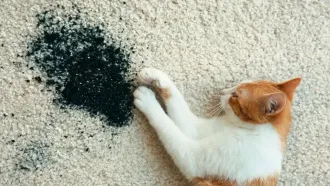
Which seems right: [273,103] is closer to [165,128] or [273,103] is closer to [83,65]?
[165,128]

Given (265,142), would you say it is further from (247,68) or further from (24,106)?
(24,106)

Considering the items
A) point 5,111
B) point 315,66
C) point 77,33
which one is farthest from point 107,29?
point 315,66

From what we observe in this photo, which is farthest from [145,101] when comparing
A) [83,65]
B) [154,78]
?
[83,65]

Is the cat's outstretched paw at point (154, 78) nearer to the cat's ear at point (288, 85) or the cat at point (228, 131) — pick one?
the cat at point (228, 131)

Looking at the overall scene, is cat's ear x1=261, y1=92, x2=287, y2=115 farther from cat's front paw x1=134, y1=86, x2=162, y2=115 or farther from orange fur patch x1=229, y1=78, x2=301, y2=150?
cat's front paw x1=134, y1=86, x2=162, y2=115

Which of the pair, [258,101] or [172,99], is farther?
[172,99]

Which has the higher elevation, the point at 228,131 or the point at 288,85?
the point at 288,85
